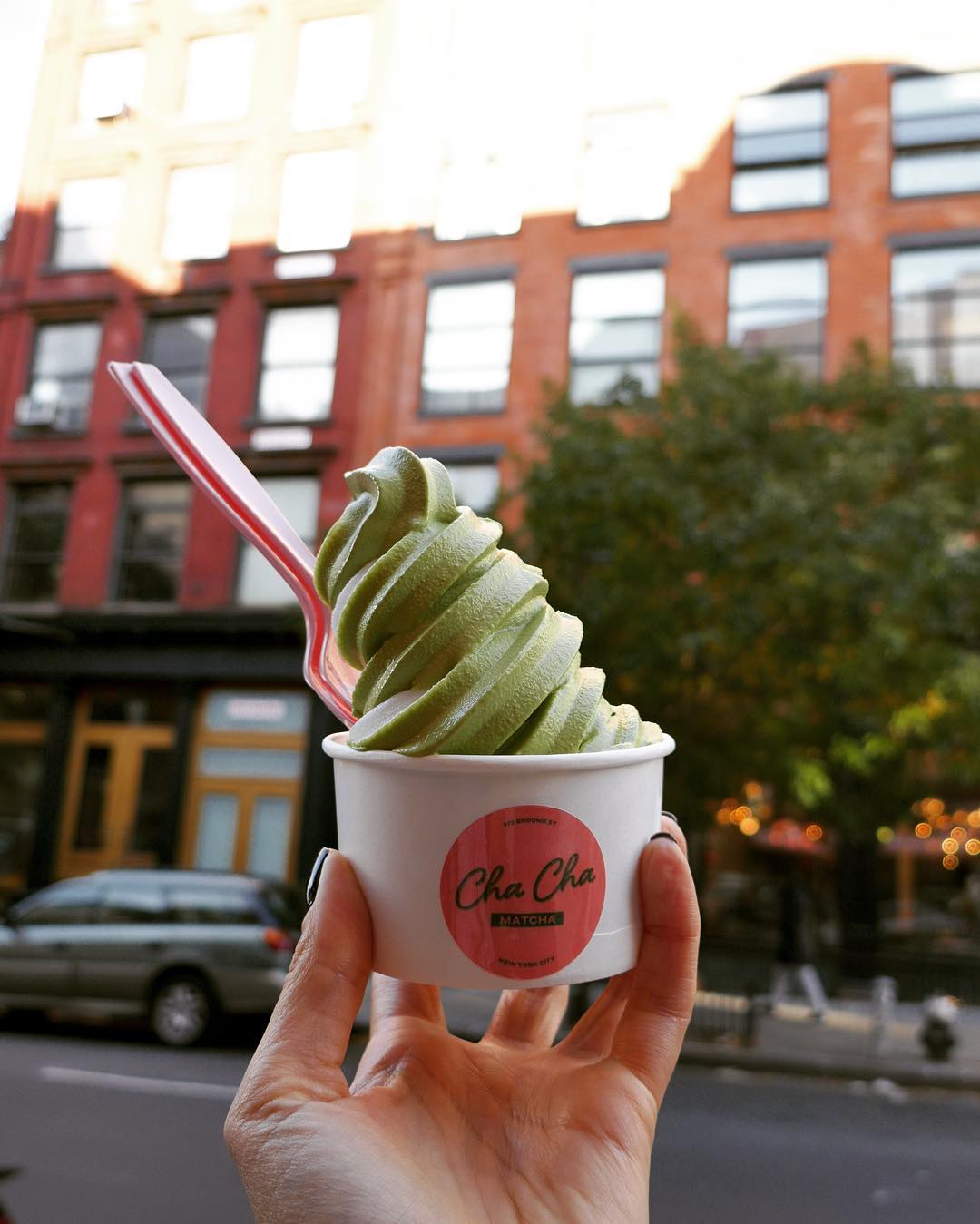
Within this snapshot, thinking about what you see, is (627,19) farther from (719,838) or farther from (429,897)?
(429,897)

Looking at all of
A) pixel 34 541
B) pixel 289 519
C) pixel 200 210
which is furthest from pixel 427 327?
pixel 34 541

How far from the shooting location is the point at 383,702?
1.57 m

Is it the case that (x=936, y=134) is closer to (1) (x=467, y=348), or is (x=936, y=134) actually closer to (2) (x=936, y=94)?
(2) (x=936, y=94)

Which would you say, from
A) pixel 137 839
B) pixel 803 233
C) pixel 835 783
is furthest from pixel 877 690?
pixel 137 839

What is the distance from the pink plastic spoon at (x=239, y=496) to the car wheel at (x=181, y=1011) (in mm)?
6495

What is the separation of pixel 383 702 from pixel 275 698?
13.0 m

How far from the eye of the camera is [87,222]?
51.9 feet

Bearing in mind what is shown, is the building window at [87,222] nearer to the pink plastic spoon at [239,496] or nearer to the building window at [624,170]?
the building window at [624,170]

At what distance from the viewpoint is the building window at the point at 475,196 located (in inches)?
546

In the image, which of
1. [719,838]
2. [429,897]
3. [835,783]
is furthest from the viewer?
[719,838]

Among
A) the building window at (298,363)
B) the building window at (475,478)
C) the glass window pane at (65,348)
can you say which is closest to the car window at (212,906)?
the building window at (475,478)

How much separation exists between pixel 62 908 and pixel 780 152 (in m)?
13.4

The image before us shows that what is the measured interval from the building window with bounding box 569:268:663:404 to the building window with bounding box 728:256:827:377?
111 cm

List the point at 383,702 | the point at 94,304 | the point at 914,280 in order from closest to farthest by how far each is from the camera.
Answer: the point at 383,702
the point at 914,280
the point at 94,304
